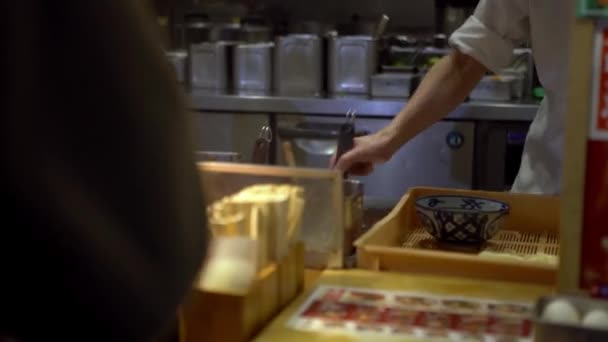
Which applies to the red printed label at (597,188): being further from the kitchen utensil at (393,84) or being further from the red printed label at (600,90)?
the kitchen utensil at (393,84)

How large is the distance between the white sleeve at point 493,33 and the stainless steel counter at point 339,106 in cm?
87

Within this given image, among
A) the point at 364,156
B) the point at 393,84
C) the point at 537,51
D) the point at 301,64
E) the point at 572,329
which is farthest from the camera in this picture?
the point at 301,64

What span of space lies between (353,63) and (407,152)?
36 cm

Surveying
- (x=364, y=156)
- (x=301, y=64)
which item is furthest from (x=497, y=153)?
(x=364, y=156)

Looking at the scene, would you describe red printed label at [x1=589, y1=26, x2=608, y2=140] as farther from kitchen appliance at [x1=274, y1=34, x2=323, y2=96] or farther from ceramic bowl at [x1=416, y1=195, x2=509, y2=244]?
kitchen appliance at [x1=274, y1=34, x2=323, y2=96]

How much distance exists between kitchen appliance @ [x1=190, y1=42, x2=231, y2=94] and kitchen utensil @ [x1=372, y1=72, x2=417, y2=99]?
0.52m

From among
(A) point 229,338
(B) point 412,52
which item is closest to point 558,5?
(A) point 229,338

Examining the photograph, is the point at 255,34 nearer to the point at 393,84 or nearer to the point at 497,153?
the point at 393,84

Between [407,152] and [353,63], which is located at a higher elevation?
[353,63]

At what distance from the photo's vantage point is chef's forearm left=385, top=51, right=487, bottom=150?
1.64 m

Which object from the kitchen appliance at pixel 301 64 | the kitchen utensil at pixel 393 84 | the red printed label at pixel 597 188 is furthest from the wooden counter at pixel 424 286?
the kitchen appliance at pixel 301 64

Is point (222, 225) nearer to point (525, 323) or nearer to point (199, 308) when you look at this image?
point (199, 308)

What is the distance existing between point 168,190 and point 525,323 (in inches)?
18.0

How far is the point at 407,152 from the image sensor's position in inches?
103
